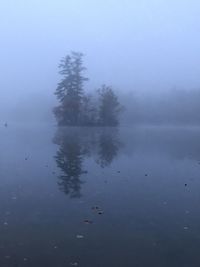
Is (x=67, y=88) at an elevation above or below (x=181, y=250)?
above

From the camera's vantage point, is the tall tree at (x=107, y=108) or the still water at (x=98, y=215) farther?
the tall tree at (x=107, y=108)

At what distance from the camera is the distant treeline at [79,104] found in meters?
78.9

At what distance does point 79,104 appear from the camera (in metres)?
77.9

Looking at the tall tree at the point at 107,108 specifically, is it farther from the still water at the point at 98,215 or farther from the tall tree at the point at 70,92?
the still water at the point at 98,215

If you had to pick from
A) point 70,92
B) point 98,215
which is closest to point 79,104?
point 70,92

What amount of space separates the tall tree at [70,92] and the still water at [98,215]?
5546 cm

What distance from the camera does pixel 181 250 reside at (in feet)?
31.6

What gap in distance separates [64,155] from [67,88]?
53869 mm

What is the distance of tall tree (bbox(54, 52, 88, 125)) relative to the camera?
78.2 metres

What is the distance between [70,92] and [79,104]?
10.3ft

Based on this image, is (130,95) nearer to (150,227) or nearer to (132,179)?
(132,179)

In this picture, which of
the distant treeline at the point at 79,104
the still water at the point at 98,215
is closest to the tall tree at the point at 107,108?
the distant treeline at the point at 79,104

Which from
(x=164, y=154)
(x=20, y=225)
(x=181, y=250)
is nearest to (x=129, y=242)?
(x=181, y=250)

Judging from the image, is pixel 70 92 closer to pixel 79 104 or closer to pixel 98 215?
pixel 79 104
